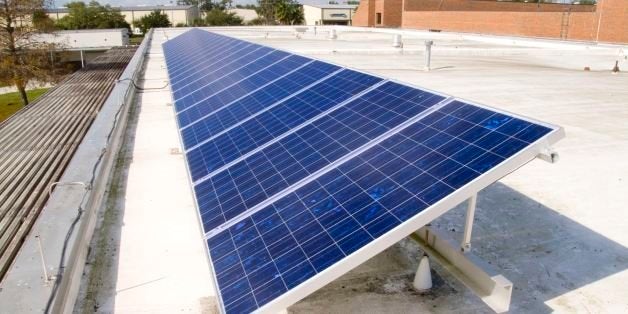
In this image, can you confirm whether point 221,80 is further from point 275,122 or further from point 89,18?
point 89,18

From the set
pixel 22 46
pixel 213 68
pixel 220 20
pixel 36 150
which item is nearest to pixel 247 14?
pixel 220 20

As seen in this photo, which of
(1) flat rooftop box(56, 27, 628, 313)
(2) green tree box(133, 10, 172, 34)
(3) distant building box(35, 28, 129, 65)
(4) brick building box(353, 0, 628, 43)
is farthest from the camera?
(2) green tree box(133, 10, 172, 34)

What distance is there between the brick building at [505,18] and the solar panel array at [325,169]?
150ft

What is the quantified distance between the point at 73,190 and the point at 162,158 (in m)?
3.22

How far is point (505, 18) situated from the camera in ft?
193

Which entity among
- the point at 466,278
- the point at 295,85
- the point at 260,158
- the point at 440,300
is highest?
the point at 295,85

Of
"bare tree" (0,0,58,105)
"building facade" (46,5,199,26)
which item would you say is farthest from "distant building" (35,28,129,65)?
"building facade" (46,5,199,26)

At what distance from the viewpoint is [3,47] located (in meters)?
36.2

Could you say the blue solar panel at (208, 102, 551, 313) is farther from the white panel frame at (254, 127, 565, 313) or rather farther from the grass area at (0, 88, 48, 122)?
the grass area at (0, 88, 48, 122)

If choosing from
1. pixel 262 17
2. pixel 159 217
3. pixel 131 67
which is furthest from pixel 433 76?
pixel 262 17

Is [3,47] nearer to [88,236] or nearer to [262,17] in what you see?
[88,236]

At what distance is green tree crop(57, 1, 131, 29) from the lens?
308 ft

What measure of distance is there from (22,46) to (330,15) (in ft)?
276

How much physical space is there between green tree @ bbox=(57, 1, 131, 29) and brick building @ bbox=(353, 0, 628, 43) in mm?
48189
